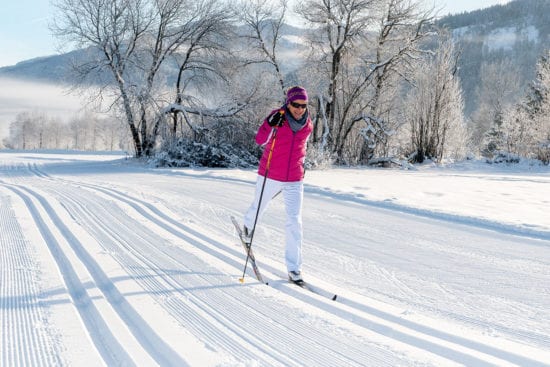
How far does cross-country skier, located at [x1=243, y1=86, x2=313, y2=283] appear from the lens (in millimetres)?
3992

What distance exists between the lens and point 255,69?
22438mm

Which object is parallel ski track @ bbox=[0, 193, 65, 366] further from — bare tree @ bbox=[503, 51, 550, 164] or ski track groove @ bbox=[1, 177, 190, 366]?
bare tree @ bbox=[503, 51, 550, 164]

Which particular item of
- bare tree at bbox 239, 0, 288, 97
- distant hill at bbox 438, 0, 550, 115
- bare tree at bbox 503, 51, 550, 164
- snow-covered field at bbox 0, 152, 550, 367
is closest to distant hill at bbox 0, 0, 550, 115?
distant hill at bbox 438, 0, 550, 115

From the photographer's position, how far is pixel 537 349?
2730 mm

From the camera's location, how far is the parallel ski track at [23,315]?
240 centimetres

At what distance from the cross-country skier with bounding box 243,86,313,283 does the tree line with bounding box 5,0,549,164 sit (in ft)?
46.1

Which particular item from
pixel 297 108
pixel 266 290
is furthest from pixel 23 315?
pixel 297 108

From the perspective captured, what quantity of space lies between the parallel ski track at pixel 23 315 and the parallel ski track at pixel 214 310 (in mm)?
792

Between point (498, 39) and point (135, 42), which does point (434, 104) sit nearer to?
point (135, 42)

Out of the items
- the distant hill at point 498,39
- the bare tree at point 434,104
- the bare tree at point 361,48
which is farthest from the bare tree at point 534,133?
the distant hill at point 498,39

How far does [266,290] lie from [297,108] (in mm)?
1725

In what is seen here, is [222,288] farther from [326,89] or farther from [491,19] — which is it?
[491,19]

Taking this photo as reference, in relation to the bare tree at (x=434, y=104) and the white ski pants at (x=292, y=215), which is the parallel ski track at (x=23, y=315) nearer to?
the white ski pants at (x=292, y=215)

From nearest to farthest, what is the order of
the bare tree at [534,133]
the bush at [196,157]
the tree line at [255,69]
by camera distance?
the bush at [196,157], the tree line at [255,69], the bare tree at [534,133]
